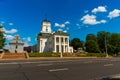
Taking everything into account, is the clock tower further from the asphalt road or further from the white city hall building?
the asphalt road

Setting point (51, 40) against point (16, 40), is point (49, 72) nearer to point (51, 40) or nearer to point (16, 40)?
point (51, 40)

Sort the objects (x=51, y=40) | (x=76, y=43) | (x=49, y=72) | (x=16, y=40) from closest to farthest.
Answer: (x=49, y=72)
(x=16, y=40)
(x=51, y=40)
(x=76, y=43)

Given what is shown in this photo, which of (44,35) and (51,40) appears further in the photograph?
(44,35)

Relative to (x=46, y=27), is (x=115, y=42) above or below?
below

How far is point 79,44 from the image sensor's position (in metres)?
118

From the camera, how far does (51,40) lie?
9294cm

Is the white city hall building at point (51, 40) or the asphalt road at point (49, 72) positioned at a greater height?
the white city hall building at point (51, 40)

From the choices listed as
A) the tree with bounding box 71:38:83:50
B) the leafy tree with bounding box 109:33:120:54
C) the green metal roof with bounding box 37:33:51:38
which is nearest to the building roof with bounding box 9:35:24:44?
the green metal roof with bounding box 37:33:51:38

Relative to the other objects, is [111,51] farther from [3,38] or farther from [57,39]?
[3,38]

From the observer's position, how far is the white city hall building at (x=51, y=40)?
86750mm

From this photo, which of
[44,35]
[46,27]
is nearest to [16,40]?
[44,35]

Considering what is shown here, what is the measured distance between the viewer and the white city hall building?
86750 mm

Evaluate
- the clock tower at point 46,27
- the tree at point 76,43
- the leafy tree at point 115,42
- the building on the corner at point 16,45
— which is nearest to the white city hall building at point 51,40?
the clock tower at point 46,27

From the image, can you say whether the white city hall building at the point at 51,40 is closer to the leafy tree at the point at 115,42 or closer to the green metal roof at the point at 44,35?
the green metal roof at the point at 44,35
